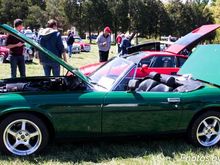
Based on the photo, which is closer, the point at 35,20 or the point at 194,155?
the point at 194,155

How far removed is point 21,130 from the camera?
4.15 m

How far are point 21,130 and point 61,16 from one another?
6109 centimetres

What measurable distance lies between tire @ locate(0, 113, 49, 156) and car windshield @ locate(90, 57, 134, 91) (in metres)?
1.01

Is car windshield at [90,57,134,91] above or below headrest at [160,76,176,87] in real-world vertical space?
above

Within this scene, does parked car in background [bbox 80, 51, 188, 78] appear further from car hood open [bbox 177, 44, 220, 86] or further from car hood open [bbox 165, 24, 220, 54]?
car hood open [bbox 177, 44, 220, 86]

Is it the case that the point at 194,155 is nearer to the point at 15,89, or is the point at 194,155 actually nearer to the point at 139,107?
the point at 139,107

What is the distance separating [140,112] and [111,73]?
0.81m

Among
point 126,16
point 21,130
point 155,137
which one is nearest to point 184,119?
point 155,137

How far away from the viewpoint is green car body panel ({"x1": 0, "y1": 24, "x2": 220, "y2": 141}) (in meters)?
4.12

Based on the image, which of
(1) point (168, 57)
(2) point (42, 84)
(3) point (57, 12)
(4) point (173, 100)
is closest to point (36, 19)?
(3) point (57, 12)

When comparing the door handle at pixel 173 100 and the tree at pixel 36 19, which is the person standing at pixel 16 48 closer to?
the door handle at pixel 173 100

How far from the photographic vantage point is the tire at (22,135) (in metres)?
4.07

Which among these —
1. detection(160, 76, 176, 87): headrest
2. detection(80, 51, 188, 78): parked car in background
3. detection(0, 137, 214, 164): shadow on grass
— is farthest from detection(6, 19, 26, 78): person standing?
detection(160, 76, 176, 87): headrest

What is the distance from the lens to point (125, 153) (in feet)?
14.6
